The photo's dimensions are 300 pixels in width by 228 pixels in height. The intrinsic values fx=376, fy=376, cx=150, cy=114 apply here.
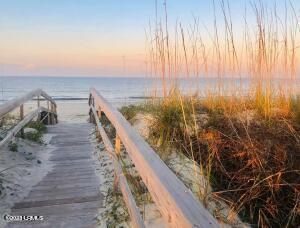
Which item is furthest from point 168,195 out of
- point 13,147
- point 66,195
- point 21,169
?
point 13,147

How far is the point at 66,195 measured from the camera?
3.30m

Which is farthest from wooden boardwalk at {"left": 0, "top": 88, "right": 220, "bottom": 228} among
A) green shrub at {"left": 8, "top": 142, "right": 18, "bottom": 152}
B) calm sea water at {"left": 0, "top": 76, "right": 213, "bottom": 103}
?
calm sea water at {"left": 0, "top": 76, "right": 213, "bottom": 103}

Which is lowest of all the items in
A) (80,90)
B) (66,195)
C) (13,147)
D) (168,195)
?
(66,195)

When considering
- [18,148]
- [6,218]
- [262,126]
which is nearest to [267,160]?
[262,126]

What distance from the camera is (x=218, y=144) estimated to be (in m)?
3.67


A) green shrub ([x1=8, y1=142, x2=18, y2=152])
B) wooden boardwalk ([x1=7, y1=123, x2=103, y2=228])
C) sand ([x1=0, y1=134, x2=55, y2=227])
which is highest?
green shrub ([x1=8, y1=142, x2=18, y2=152])

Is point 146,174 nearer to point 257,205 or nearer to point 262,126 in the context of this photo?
point 257,205

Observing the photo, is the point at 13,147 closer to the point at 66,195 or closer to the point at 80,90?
the point at 66,195

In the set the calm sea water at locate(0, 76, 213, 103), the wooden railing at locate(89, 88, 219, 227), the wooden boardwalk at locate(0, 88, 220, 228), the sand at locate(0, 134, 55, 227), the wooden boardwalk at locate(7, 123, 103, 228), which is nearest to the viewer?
the wooden railing at locate(89, 88, 219, 227)

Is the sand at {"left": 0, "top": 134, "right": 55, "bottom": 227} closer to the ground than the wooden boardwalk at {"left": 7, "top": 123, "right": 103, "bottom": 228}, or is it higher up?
higher up

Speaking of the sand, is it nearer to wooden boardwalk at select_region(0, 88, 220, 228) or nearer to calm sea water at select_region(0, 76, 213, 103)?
wooden boardwalk at select_region(0, 88, 220, 228)

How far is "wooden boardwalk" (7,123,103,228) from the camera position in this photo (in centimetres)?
280

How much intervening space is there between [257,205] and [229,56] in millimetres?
2945

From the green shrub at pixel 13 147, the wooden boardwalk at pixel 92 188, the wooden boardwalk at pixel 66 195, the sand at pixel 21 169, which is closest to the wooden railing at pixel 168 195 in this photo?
the wooden boardwalk at pixel 92 188
